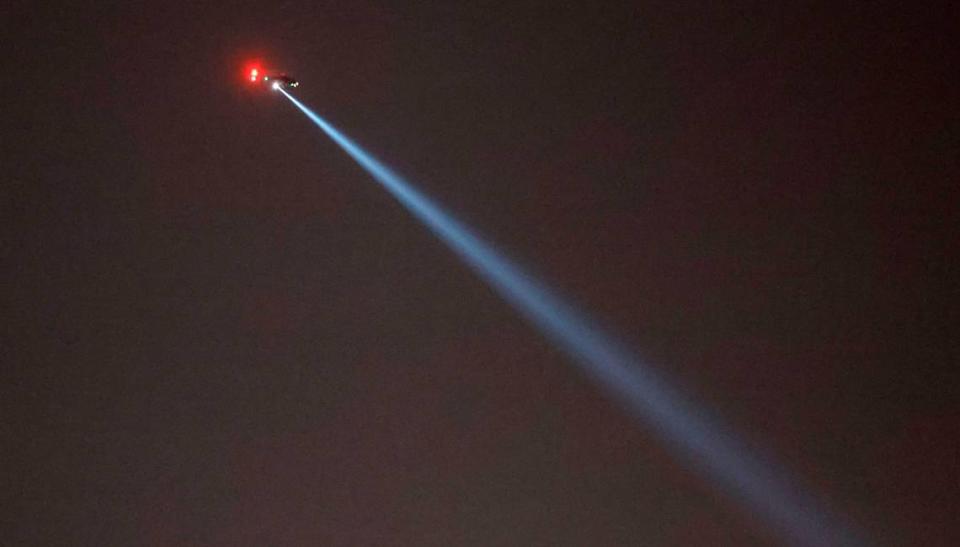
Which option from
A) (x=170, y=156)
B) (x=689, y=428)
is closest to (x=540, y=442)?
(x=689, y=428)

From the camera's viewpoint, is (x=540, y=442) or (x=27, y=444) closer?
(x=27, y=444)

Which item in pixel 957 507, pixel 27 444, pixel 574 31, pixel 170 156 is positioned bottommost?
pixel 27 444

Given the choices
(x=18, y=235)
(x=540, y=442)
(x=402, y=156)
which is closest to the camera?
(x=18, y=235)

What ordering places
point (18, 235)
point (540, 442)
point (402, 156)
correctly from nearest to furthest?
point (18, 235), point (402, 156), point (540, 442)

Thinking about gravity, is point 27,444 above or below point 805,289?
below

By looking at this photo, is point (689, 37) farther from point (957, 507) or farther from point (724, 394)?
point (957, 507)

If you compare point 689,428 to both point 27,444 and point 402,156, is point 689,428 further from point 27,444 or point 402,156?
point 27,444

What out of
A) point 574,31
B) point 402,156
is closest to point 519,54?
point 574,31
